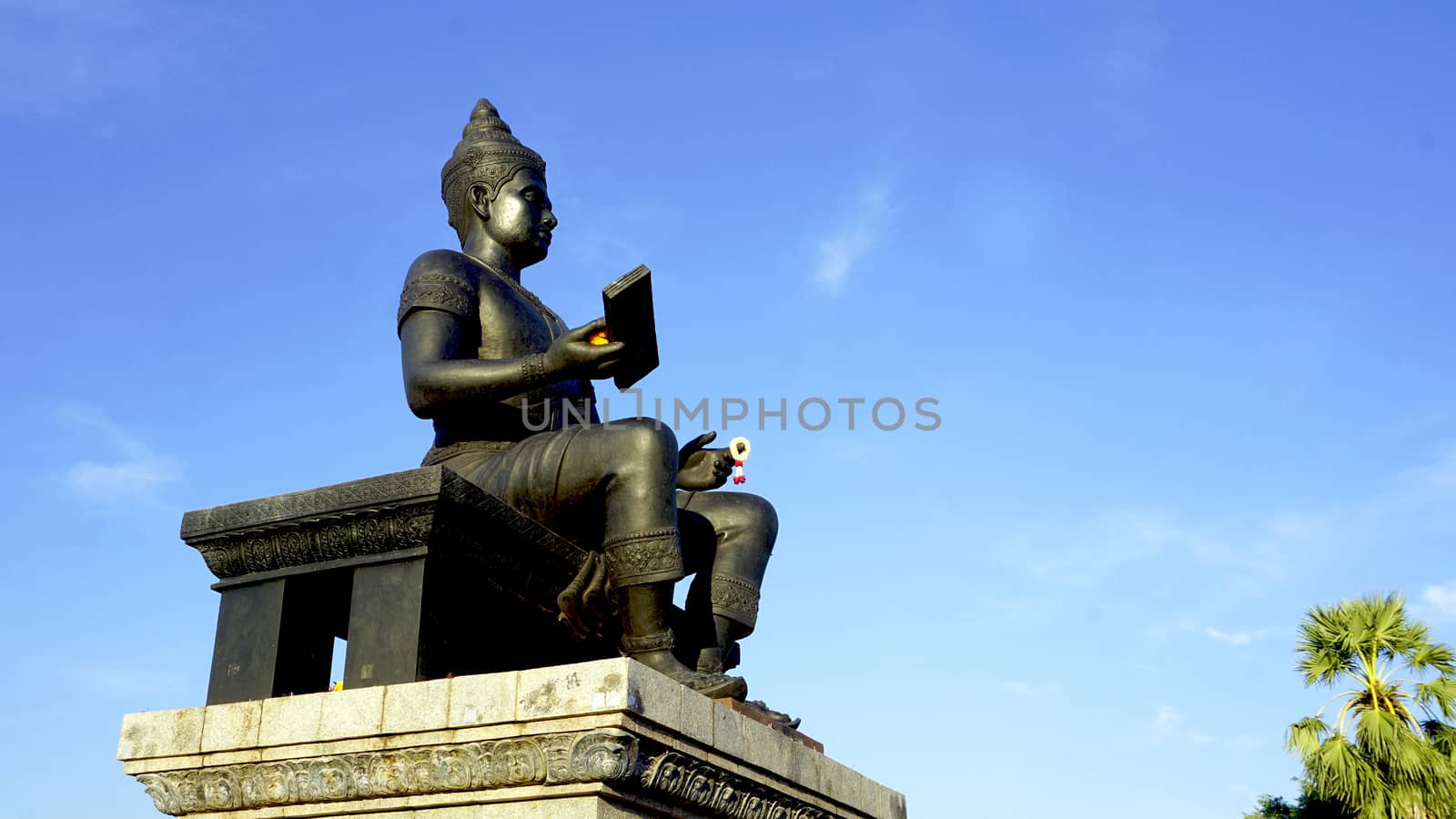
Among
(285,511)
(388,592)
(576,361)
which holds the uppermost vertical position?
(576,361)

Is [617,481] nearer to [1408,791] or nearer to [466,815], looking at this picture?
[466,815]

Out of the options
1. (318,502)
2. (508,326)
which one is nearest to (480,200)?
(508,326)

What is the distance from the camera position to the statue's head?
25.6 ft

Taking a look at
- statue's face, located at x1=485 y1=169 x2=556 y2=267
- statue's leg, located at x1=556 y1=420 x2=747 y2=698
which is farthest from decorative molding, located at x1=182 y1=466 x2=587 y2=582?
statue's face, located at x1=485 y1=169 x2=556 y2=267

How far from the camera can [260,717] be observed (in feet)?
18.8

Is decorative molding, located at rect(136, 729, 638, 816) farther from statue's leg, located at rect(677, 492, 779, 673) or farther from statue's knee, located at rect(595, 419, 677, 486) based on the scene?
statue's leg, located at rect(677, 492, 779, 673)

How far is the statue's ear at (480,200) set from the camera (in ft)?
25.8

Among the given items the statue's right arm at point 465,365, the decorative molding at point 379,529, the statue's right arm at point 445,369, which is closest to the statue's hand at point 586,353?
the statue's right arm at point 465,365

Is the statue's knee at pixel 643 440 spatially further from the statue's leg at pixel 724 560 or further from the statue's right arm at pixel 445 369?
the statue's leg at pixel 724 560

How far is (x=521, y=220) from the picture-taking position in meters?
7.79

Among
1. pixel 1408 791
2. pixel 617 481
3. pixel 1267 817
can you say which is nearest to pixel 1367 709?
pixel 1408 791

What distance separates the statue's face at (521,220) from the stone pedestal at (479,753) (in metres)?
3.04

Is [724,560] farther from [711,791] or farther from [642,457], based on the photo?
[711,791]

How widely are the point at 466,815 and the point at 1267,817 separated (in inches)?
735
